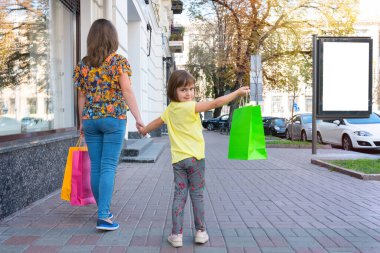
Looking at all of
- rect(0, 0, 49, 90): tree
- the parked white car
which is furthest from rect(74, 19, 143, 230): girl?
the parked white car

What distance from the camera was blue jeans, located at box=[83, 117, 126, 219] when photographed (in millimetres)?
4441

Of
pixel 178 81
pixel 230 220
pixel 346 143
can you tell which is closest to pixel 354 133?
pixel 346 143

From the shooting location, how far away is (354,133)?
55.3 ft

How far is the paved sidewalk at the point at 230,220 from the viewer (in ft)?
13.3

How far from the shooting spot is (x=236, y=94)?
13.1 ft

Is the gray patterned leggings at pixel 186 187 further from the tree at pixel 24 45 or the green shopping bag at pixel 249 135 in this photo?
the tree at pixel 24 45

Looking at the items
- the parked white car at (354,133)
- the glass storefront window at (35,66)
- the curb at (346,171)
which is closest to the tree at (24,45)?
the glass storefront window at (35,66)

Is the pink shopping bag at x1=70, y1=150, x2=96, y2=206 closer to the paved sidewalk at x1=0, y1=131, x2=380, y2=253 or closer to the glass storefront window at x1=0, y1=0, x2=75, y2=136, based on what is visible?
the paved sidewalk at x1=0, y1=131, x2=380, y2=253

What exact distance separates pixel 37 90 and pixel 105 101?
3.05m

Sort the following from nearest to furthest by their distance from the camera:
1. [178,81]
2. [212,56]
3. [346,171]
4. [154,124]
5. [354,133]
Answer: [178,81]
[154,124]
[346,171]
[354,133]
[212,56]

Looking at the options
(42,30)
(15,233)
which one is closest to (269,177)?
(42,30)

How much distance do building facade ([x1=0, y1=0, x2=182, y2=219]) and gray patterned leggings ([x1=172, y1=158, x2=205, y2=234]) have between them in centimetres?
186

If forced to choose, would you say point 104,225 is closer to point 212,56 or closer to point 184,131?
point 184,131

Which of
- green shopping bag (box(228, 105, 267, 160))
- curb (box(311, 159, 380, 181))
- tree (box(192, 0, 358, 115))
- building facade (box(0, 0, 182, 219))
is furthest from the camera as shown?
tree (box(192, 0, 358, 115))
